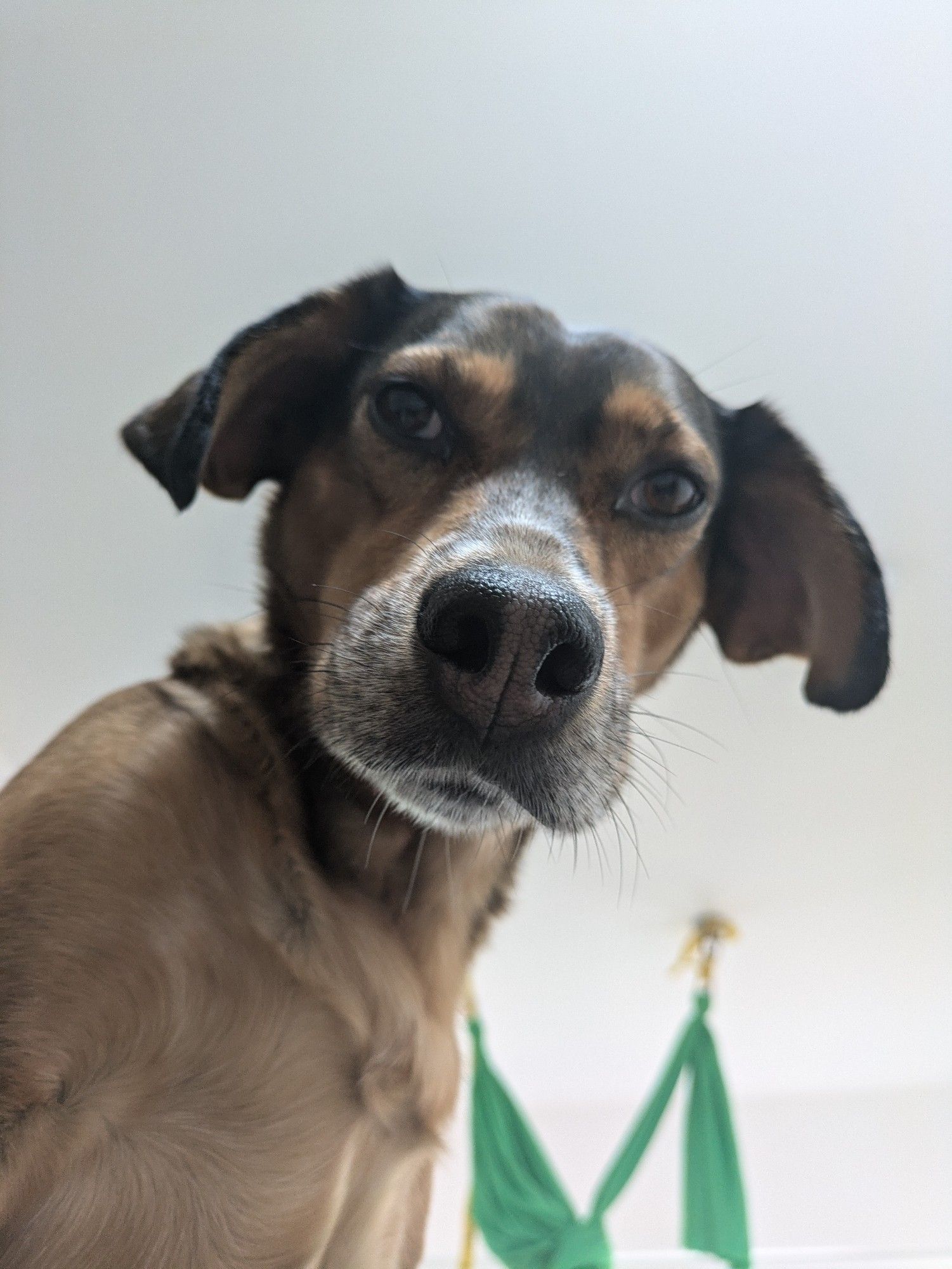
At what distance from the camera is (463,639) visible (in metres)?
0.86

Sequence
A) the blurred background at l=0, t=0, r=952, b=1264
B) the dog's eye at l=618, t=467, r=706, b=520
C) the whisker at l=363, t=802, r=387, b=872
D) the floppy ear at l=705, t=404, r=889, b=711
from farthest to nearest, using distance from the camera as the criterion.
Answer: the blurred background at l=0, t=0, r=952, b=1264 → the floppy ear at l=705, t=404, r=889, b=711 → the dog's eye at l=618, t=467, r=706, b=520 → the whisker at l=363, t=802, r=387, b=872

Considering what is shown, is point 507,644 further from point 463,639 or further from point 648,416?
point 648,416

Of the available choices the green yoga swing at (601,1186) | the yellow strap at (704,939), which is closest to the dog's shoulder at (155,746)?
the green yoga swing at (601,1186)

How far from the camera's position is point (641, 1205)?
3.42m

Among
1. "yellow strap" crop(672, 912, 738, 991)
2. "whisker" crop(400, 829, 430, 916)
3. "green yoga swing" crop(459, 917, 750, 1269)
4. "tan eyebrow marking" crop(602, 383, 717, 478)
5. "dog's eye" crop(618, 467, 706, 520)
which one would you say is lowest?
"green yoga swing" crop(459, 917, 750, 1269)

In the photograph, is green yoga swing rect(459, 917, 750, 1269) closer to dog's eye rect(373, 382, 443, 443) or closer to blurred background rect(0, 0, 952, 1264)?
blurred background rect(0, 0, 952, 1264)

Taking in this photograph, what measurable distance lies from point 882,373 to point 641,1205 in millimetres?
2950

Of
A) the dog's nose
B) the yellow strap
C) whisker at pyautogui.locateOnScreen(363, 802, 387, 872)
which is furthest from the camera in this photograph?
the yellow strap

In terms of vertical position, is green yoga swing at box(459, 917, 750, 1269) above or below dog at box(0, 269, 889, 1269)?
below

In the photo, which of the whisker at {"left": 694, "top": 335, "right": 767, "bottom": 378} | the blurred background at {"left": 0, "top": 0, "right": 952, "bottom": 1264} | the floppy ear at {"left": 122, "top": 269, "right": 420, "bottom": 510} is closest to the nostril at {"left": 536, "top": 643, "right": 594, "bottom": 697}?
the floppy ear at {"left": 122, "top": 269, "right": 420, "bottom": 510}

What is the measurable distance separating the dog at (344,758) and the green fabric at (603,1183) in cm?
102

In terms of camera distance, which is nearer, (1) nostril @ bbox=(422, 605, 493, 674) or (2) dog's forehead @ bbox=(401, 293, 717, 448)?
(1) nostril @ bbox=(422, 605, 493, 674)

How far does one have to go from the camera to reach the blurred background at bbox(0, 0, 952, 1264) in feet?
5.32

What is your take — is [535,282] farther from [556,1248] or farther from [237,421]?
[556,1248]
